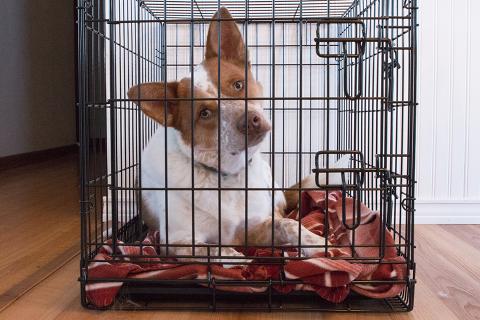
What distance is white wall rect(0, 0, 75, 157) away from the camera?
4277 millimetres

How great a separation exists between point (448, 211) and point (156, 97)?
4.15 ft

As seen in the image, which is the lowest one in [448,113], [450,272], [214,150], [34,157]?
[450,272]

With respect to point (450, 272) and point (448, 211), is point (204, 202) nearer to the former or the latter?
point (450, 272)

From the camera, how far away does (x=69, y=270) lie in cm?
146

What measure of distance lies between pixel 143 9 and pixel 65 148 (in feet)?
12.6

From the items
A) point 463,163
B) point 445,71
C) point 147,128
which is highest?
point 445,71

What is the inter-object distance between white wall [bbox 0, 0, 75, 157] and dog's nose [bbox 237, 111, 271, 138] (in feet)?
10.8

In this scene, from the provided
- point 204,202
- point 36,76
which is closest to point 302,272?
point 204,202

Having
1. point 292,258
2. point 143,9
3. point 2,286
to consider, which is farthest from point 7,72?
point 292,258

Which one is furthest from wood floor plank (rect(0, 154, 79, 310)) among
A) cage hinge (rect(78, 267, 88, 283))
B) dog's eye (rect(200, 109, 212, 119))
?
dog's eye (rect(200, 109, 212, 119))

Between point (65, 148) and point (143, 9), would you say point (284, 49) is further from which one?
point (65, 148)

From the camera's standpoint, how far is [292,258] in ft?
3.89

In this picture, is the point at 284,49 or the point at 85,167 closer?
the point at 85,167

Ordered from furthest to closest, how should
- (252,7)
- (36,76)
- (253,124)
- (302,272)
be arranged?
(36,76), (252,7), (253,124), (302,272)
